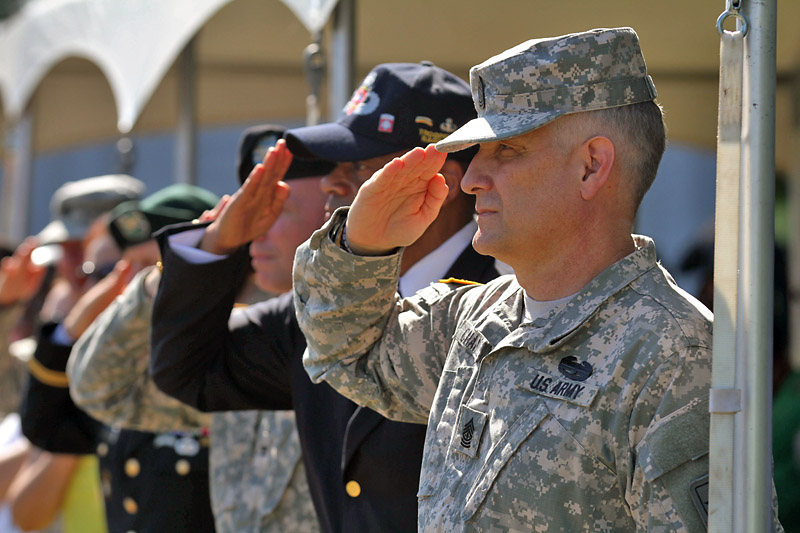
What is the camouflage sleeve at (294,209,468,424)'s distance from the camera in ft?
5.95

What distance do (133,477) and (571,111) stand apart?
2.24 metres

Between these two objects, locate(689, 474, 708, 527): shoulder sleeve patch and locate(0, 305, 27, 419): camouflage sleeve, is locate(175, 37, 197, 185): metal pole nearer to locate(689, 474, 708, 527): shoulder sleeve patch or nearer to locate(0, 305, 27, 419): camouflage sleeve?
locate(0, 305, 27, 419): camouflage sleeve

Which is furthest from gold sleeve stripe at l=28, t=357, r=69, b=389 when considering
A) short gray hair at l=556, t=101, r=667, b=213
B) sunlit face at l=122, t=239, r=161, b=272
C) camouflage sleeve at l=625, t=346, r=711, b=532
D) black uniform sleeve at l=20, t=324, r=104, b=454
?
camouflage sleeve at l=625, t=346, r=711, b=532

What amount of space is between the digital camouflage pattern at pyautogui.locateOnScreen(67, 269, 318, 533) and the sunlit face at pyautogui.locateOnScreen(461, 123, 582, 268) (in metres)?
1.26

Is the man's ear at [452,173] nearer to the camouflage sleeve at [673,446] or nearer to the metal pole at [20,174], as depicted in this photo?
the camouflage sleeve at [673,446]

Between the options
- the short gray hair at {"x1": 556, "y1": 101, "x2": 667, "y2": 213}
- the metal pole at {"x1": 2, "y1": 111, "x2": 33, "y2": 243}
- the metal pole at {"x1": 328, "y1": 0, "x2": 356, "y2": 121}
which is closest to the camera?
the short gray hair at {"x1": 556, "y1": 101, "x2": 667, "y2": 213}

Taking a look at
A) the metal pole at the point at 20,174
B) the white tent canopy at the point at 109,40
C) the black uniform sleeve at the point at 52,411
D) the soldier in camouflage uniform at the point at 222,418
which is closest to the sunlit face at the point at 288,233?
the soldier in camouflage uniform at the point at 222,418

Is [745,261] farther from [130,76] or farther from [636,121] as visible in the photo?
[130,76]

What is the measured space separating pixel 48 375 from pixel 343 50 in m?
1.46

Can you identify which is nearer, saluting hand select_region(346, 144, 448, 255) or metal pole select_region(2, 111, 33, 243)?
saluting hand select_region(346, 144, 448, 255)

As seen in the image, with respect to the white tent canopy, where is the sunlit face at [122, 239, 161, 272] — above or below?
below

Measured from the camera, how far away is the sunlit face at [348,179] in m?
2.30

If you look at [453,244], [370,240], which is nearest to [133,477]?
[453,244]

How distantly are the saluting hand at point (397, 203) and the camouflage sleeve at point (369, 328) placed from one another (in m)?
0.03
